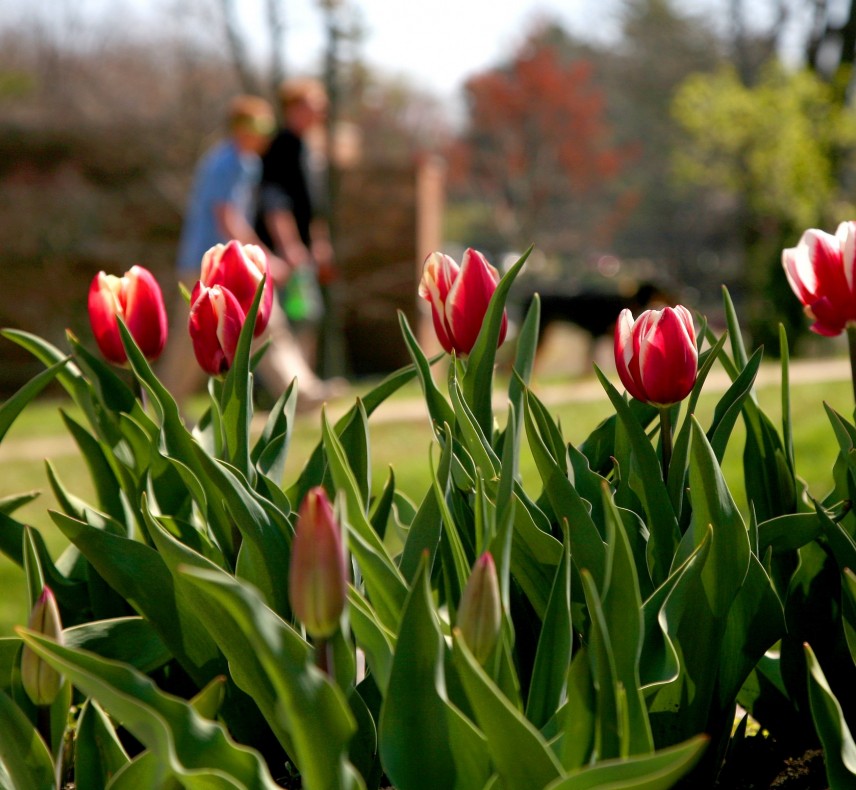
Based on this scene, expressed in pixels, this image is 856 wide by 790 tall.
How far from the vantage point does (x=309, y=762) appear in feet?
2.93

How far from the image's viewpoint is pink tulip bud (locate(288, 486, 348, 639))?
0.81 meters

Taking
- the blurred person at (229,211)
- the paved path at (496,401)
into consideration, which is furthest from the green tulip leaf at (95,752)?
the paved path at (496,401)

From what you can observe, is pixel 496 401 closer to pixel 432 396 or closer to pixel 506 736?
pixel 432 396

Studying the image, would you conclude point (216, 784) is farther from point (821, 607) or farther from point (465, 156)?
point (465, 156)

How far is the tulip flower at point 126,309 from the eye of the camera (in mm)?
1524

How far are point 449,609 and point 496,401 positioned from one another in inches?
227

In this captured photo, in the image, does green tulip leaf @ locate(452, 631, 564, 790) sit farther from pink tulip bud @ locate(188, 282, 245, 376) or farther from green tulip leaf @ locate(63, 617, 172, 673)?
pink tulip bud @ locate(188, 282, 245, 376)

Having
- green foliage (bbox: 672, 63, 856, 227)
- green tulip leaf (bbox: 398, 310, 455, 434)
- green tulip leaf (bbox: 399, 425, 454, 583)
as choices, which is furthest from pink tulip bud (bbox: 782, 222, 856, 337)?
green foliage (bbox: 672, 63, 856, 227)

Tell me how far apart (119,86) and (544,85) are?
37.1 feet

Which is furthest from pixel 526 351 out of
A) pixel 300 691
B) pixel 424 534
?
pixel 300 691

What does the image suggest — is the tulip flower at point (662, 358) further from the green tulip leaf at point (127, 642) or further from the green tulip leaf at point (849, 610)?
the green tulip leaf at point (127, 642)

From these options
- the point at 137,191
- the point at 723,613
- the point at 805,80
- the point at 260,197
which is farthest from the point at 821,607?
the point at 805,80

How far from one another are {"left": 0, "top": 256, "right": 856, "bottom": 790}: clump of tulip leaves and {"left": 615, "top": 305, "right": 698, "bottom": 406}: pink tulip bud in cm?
5

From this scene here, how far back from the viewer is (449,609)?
1245mm
